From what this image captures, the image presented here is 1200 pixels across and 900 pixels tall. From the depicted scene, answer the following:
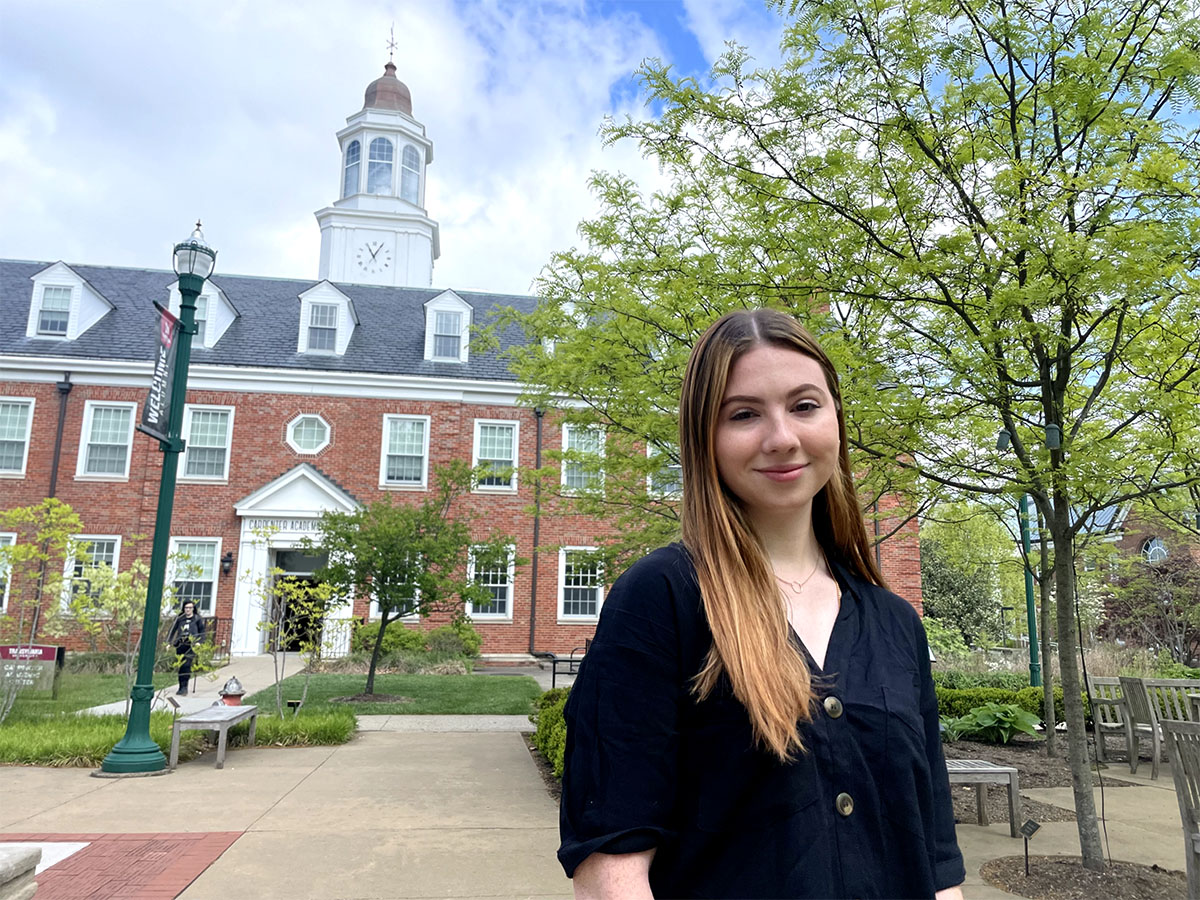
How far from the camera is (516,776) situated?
812 cm

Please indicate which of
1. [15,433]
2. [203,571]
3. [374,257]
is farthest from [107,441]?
[374,257]

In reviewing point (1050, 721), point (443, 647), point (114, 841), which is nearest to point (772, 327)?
point (114, 841)

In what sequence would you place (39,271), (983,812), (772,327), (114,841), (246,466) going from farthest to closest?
1. (39,271)
2. (246,466)
3. (983,812)
4. (114,841)
5. (772,327)

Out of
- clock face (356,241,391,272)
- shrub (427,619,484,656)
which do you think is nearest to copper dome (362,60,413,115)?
clock face (356,241,391,272)

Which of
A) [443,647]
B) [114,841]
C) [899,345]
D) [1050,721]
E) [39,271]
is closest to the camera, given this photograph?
[114,841]

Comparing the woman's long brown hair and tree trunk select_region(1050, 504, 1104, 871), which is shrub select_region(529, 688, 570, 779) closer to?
tree trunk select_region(1050, 504, 1104, 871)

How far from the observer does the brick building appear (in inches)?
831

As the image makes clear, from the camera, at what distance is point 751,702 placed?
4.04 ft

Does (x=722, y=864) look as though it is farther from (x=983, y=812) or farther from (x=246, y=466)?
(x=246, y=466)

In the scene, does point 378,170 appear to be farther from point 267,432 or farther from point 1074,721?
point 1074,721

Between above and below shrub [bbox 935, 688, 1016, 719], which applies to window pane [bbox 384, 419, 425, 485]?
above

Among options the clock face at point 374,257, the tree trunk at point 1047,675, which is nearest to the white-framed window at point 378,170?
the clock face at point 374,257

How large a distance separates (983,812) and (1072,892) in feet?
6.12

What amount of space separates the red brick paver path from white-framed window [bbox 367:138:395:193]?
31.3 m
